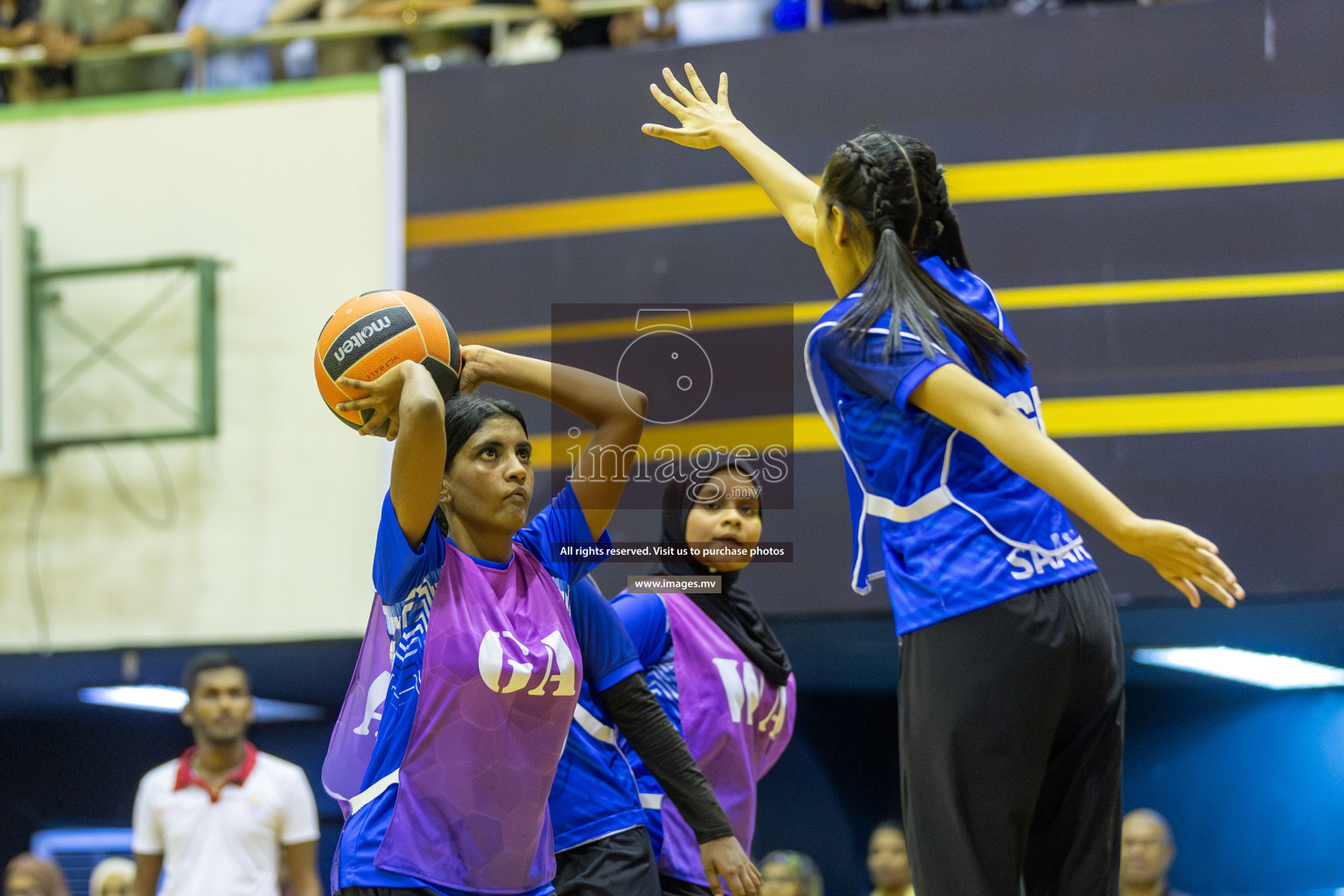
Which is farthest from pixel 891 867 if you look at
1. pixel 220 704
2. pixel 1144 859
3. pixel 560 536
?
pixel 560 536

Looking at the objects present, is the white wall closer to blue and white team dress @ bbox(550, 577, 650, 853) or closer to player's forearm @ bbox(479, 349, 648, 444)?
blue and white team dress @ bbox(550, 577, 650, 853)

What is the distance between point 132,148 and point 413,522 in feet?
21.9

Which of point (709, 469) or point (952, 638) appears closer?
point (952, 638)

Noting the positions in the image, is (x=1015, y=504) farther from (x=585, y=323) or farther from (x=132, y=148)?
(x=132, y=148)

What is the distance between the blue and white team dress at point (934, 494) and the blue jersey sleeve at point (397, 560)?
97 cm

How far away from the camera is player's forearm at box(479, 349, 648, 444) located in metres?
3.72

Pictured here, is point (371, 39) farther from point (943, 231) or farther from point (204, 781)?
point (943, 231)

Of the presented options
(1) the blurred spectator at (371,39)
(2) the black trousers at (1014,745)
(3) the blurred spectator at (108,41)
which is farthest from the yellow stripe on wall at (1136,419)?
(2) the black trousers at (1014,745)

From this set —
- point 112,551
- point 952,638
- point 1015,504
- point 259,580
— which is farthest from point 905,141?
point 112,551

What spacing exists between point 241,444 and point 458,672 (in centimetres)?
587

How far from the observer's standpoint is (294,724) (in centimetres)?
1178

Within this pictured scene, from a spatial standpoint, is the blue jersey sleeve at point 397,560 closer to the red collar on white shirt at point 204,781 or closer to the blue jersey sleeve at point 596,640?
the blue jersey sleeve at point 596,640

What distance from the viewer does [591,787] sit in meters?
4.11

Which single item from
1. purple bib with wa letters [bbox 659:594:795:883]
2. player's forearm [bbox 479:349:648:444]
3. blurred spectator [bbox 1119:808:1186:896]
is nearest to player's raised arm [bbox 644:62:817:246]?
player's forearm [bbox 479:349:648:444]
